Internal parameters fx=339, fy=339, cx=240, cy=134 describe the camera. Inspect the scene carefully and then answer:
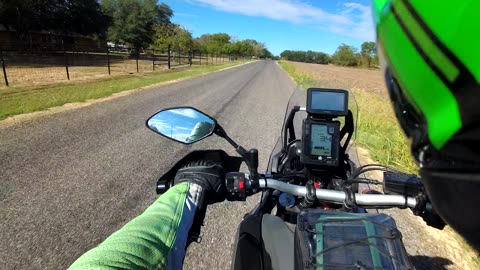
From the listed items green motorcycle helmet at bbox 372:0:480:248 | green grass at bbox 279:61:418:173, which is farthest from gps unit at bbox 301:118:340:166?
green grass at bbox 279:61:418:173

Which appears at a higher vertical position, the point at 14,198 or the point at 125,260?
the point at 125,260

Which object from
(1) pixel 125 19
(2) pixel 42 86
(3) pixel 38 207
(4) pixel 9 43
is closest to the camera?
(3) pixel 38 207

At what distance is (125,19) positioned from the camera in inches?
2399

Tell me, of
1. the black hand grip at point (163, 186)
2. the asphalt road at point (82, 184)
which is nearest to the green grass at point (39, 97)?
the asphalt road at point (82, 184)

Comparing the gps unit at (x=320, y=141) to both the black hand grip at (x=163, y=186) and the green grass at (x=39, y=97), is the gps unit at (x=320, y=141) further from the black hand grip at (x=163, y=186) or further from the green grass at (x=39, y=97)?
the green grass at (x=39, y=97)

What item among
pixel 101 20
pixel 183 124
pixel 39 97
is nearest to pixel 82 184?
pixel 183 124

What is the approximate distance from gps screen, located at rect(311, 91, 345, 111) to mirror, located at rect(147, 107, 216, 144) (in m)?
0.77

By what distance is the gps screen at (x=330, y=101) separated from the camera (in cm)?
203

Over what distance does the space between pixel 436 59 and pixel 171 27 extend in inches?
2027

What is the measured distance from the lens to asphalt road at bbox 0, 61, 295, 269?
2.87 metres

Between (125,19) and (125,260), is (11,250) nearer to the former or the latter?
(125,260)

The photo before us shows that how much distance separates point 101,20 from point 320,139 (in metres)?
51.9

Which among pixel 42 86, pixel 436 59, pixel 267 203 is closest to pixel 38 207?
pixel 267 203

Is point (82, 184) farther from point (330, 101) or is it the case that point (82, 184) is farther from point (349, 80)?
point (349, 80)
